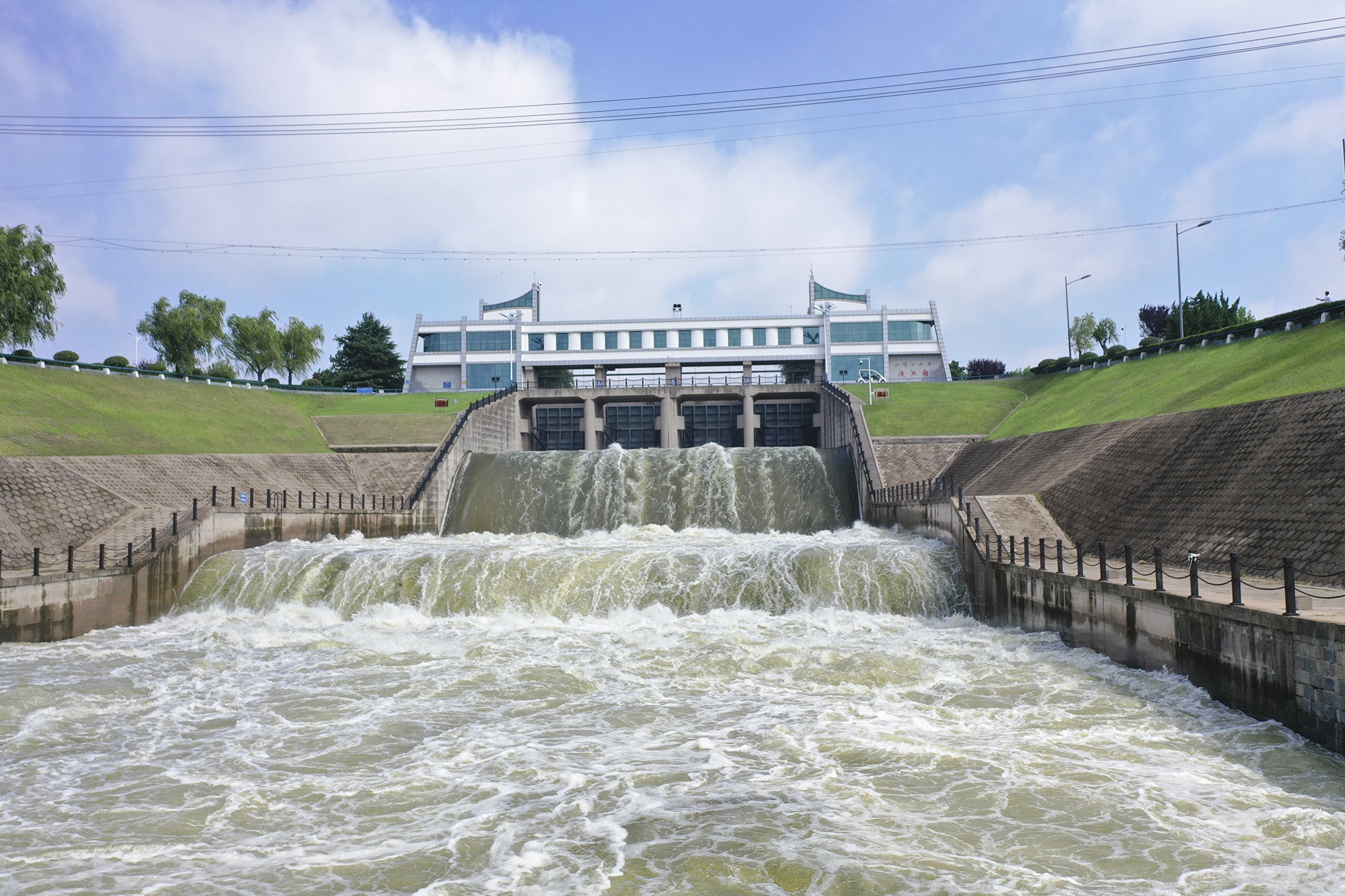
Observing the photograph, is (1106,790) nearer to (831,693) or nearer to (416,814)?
(831,693)

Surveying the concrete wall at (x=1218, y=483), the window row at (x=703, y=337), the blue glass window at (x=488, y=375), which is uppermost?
the window row at (x=703, y=337)

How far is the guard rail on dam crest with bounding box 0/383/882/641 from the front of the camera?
18.7 meters

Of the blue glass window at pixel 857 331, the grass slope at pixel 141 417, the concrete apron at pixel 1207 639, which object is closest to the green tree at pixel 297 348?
the grass slope at pixel 141 417

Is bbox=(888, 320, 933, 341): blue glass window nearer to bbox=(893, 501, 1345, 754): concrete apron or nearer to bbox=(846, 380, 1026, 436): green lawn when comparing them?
bbox=(846, 380, 1026, 436): green lawn

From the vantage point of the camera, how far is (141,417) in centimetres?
3578

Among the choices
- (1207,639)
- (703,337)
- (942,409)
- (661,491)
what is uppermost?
(703,337)

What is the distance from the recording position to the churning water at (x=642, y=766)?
7.29 metres

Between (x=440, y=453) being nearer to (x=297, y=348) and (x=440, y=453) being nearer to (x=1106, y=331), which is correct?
(x=297, y=348)

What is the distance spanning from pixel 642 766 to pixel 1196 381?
Result: 27.2m

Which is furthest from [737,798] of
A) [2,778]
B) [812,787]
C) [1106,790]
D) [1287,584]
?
[2,778]

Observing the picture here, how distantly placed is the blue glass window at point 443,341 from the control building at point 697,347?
0.27ft

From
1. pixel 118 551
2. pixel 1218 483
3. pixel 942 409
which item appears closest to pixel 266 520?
pixel 118 551

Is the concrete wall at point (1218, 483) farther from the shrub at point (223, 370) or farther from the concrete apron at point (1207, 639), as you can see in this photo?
the shrub at point (223, 370)

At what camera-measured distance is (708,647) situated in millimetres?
16594
